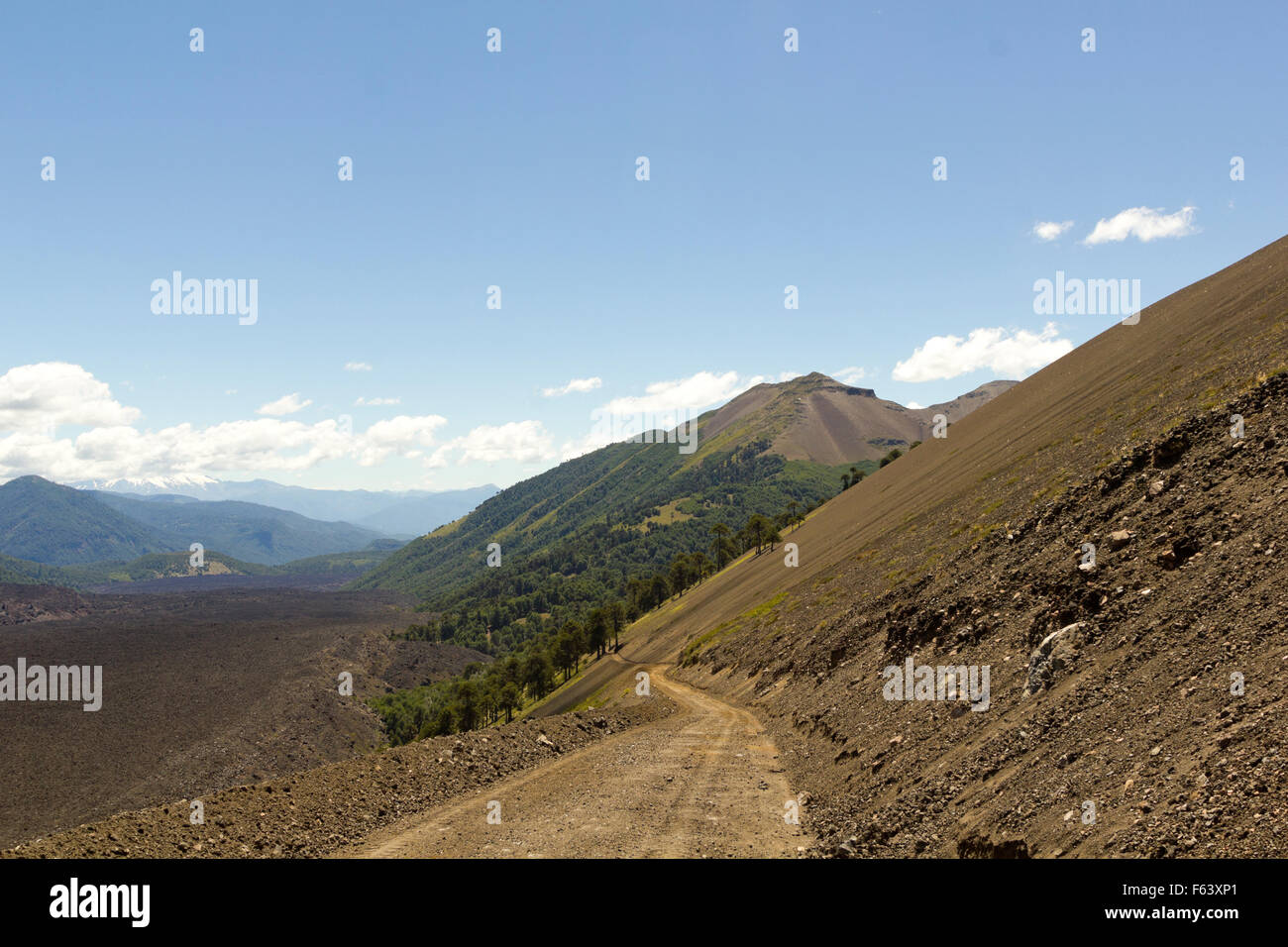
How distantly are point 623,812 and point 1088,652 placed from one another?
625 inches

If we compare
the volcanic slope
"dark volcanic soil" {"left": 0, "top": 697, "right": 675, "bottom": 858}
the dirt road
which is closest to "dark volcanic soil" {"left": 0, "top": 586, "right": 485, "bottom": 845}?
the volcanic slope

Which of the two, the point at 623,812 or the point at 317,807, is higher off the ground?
the point at 317,807

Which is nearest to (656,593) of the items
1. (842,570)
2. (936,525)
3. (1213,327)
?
(842,570)

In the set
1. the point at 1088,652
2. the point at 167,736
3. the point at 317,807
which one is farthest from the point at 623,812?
the point at 167,736

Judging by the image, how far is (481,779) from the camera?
27188 mm

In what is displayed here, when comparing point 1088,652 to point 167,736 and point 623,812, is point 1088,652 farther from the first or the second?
point 167,736

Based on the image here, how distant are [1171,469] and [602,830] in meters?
27.7

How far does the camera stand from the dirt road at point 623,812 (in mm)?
20016

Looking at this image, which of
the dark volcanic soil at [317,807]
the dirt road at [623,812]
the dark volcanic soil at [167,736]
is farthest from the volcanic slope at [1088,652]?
the dark volcanic soil at [167,736]

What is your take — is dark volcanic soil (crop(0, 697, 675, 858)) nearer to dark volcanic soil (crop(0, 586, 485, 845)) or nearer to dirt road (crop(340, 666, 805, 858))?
dirt road (crop(340, 666, 805, 858))

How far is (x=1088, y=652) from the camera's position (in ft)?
69.7

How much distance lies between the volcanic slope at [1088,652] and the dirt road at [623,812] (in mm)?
1998

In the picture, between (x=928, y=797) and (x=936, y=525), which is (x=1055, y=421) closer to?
(x=936, y=525)

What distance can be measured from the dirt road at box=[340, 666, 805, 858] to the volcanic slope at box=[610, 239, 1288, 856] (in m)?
2.00
